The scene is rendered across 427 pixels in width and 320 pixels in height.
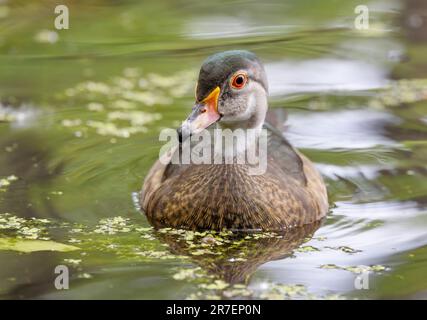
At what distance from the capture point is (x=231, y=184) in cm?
900

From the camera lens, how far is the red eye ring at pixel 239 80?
8906mm

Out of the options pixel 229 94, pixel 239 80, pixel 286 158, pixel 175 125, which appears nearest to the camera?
pixel 229 94

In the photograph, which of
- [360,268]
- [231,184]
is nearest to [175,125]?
[231,184]

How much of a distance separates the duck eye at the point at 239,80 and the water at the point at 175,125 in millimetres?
1271

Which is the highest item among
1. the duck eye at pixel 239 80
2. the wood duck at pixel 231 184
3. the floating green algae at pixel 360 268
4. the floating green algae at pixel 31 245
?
the duck eye at pixel 239 80

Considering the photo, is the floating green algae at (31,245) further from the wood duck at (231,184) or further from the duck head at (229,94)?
the duck head at (229,94)

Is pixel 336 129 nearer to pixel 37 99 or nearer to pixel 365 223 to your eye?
pixel 365 223

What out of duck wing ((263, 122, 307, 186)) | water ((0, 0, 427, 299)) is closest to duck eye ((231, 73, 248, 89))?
duck wing ((263, 122, 307, 186))

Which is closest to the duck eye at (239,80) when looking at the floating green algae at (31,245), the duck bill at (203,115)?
the duck bill at (203,115)

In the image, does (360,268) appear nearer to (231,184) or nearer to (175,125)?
(231,184)

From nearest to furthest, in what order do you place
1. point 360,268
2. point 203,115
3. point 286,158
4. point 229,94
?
point 360,268 < point 203,115 < point 229,94 < point 286,158

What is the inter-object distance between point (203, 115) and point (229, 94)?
31 cm

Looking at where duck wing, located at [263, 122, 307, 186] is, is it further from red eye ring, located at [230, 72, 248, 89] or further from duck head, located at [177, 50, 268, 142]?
red eye ring, located at [230, 72, 248, 89]

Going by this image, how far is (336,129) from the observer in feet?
37.5
